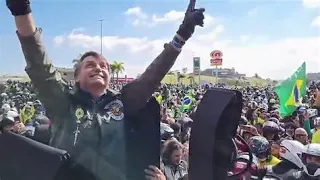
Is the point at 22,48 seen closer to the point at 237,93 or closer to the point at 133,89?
the point at 133,89

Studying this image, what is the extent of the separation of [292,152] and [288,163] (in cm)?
14

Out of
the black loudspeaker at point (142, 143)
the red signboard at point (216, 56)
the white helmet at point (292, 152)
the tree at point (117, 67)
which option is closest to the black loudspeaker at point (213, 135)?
the black loudspeaker at point (142, 143)

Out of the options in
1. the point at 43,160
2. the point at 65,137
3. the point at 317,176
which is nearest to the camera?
the point at 43,160

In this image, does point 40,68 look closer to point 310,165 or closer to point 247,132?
point 310,165

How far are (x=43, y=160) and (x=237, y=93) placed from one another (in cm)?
83

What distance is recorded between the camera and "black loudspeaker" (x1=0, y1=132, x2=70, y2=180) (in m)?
1.51

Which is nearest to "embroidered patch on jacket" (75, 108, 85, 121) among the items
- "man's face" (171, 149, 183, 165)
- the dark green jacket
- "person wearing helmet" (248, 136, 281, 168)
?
the dark green jacket

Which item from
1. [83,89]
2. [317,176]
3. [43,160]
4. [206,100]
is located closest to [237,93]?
[206,100]

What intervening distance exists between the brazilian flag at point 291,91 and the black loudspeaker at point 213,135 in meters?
7.44

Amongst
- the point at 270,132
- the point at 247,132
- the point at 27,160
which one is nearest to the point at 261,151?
the point at 247,132

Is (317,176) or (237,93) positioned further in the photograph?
(317,176)

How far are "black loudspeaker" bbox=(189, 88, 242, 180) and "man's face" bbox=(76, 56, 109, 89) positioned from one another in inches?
19.3

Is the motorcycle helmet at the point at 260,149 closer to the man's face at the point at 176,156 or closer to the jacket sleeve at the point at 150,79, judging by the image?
the man's face at the point at 176,156

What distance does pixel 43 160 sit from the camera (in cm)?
152
